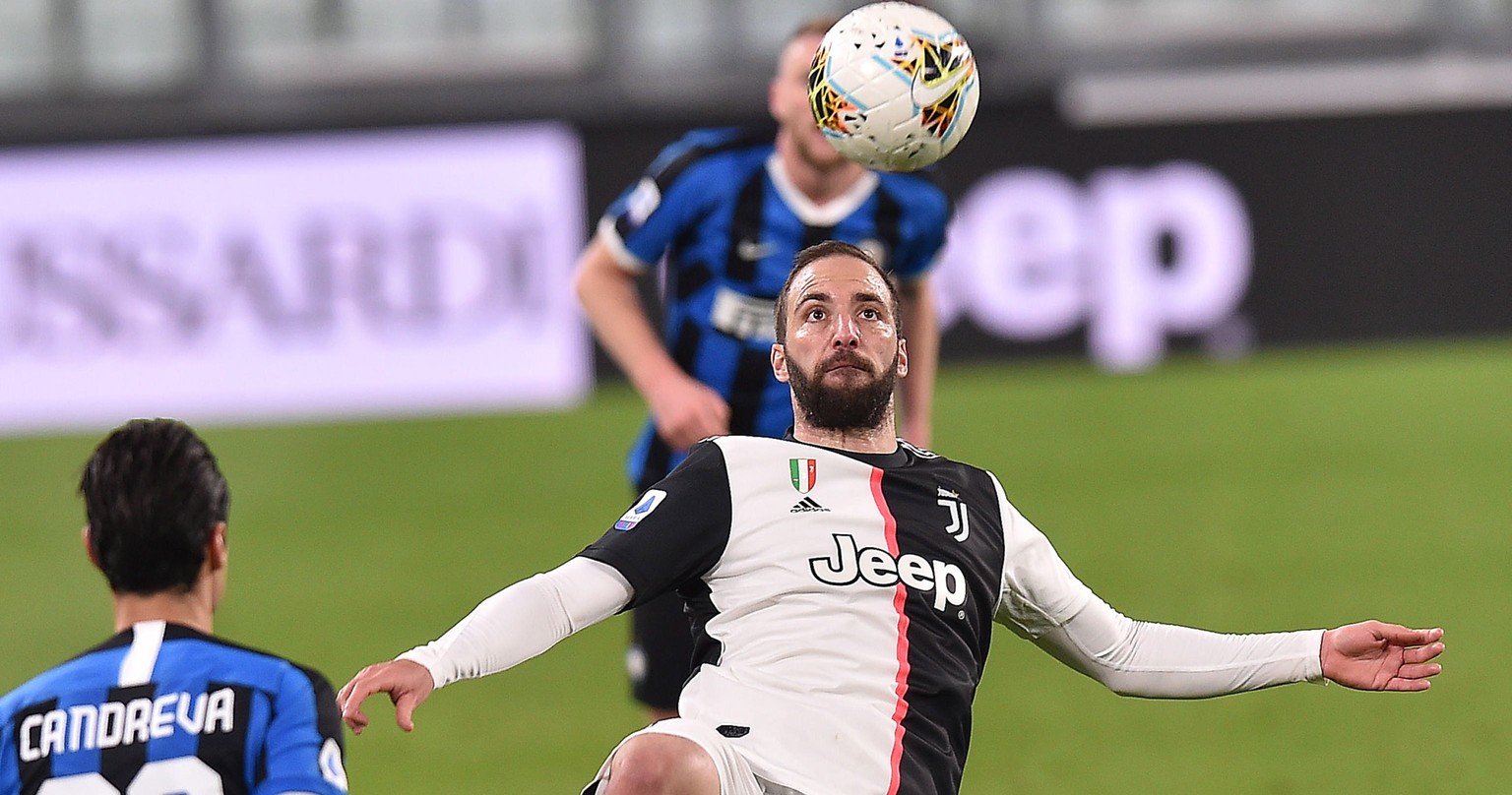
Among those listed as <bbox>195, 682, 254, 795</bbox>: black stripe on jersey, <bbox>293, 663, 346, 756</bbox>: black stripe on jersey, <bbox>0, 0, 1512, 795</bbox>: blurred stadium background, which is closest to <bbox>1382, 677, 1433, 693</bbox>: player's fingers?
<bbox>293, 663, 346, 756</bbox>: black stripe on jersey

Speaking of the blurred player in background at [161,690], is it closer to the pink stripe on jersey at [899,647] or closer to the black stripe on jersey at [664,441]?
the pink stripe on jersey at [899,647]

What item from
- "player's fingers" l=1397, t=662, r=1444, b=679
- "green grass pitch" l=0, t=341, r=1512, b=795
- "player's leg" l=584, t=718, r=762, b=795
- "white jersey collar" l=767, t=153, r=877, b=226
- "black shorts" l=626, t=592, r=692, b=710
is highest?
"white jersey collar" l=767, t=153, r=877, b=226

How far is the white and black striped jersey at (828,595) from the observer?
3564mm

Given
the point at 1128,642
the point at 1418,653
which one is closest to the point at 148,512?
the point at 1128,642

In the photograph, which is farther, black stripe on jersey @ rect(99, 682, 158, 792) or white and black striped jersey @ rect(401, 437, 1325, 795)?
white and black striped jersey @ rect(401, 437, 1325, 795)

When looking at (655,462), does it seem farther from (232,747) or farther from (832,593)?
(232,747)

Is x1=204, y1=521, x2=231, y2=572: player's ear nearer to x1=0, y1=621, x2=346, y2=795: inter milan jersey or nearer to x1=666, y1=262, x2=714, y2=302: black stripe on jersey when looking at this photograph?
x1=0, y1=621, x2=346, y2=795: inter milan jersey

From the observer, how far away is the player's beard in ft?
12.6

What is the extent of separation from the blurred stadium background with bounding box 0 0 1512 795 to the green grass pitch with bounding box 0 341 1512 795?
1.9 inches

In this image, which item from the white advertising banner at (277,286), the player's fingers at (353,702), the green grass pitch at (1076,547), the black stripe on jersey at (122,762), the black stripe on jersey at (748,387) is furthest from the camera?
the white advertising banner at (277,286)

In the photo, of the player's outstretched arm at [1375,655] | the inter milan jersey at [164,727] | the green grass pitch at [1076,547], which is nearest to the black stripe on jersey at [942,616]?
the player's outstretched arm at [1375,655]

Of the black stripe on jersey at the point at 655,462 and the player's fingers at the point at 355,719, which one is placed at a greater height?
the player's fingers at the point at 355,719

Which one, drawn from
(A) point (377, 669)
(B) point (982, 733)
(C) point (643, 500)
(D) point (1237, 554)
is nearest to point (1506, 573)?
(D) point (1237, 554)

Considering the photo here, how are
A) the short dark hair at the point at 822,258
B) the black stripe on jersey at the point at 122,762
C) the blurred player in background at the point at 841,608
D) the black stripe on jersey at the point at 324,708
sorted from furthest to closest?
the short dark hair at the point at 822,258, the blurred player in background at the point at 841,608, the black stripe on jersey at the point at 324,708, the black stripe on jersey at the point at 122,762
